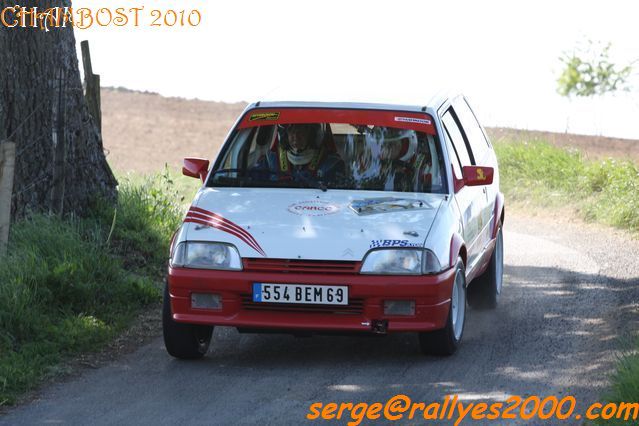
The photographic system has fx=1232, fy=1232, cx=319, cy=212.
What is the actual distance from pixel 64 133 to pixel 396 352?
410 centimetres

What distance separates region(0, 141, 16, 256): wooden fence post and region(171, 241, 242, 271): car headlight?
186 cm

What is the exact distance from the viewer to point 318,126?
9.09m

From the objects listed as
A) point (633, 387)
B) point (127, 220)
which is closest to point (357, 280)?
point (633, 387)

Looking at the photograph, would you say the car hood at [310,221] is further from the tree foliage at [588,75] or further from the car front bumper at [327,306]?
the tree foliage at [588,75]

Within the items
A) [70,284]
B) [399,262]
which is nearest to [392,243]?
[399,262]

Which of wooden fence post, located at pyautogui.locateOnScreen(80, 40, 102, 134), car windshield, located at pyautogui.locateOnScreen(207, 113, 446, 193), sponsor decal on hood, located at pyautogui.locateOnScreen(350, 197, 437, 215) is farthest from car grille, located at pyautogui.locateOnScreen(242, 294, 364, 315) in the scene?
wooden fence post, located at pyautogui.locateOnScreen(80, 40, 102, 134)

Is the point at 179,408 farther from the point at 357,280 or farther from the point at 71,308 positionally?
the point at 71,308

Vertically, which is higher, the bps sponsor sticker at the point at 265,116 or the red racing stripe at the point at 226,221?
the bps sponsor sticker at the point at 265,116

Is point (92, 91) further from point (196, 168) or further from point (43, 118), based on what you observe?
point (196, 168)

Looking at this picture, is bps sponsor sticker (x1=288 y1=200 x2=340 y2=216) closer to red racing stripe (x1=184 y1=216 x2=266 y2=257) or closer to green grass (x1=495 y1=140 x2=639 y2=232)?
red racing stripe (x1=184 y1=216 x2=266 y2=257)

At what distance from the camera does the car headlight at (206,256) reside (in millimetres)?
7914

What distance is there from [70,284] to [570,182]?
8.83 metres

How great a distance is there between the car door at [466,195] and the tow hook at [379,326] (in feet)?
3.98

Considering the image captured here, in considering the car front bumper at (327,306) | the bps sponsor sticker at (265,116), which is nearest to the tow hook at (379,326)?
the car front bumper at (327,306)
